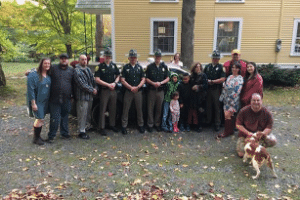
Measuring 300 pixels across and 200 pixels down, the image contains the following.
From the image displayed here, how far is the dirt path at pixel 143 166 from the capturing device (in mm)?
4062

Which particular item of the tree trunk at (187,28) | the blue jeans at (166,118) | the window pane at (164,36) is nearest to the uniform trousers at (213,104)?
the blue jeans at (166,118)

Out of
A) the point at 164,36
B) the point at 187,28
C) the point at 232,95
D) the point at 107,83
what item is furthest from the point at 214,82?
the point at 164,36

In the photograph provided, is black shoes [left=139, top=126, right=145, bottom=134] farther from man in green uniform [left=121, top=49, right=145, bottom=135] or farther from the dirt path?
man in green uniform [left=121, top=49, right=145, bottom=135]

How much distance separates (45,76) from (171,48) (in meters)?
9.97

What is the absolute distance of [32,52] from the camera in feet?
106

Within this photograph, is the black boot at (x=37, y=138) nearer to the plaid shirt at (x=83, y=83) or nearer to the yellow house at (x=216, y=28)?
the plaid shirt at (x=83, y=83)

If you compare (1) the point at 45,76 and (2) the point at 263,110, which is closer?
(2) the point at 263,110

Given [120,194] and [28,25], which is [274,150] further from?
[28,25]

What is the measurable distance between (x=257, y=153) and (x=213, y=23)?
11025 mm

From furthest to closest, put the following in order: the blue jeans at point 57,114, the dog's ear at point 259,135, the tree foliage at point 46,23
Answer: the tree foliage at point 46,23
the blue jeans at point 57,114
the dog's ear at point 259,135

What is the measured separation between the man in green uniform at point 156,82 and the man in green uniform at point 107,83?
0.78 meters

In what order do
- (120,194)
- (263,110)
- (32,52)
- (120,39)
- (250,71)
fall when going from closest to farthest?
(120,194) < (263,110) < (250,71) < (120,39) < (32,52)

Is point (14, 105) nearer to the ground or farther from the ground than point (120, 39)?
nearer to the ground

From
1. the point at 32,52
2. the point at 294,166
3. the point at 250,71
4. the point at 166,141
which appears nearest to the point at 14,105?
the point at 166,141
